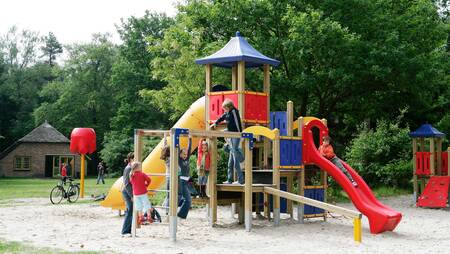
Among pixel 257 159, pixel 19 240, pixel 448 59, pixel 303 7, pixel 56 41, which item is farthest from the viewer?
pixel 56 41

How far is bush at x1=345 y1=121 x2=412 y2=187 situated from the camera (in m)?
24.8

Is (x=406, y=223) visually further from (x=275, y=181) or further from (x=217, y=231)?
(x=217, y=231)

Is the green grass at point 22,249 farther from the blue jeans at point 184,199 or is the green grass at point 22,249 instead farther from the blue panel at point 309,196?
the blue panel at point 309,196

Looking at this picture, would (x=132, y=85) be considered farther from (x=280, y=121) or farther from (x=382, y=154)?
(x=280, y=121)

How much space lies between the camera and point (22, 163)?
5406 centimetres

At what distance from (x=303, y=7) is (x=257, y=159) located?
824 centimetres

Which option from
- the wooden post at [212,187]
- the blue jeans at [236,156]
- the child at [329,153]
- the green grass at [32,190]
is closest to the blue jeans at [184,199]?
the wooden post at [212,187]

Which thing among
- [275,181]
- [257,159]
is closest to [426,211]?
[257,159]

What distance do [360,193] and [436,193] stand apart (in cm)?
717

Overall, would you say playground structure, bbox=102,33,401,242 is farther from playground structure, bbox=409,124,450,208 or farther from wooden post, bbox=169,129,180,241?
playground structure, bbox=409,124,450,208

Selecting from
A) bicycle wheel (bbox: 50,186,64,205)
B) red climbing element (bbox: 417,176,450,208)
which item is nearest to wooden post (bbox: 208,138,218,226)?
red climbing element (bbox: 417,176,450,208)

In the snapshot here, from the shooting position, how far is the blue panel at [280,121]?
15.2 metres


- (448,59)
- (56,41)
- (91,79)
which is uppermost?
(56,41)

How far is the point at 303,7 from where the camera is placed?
2269 cm
